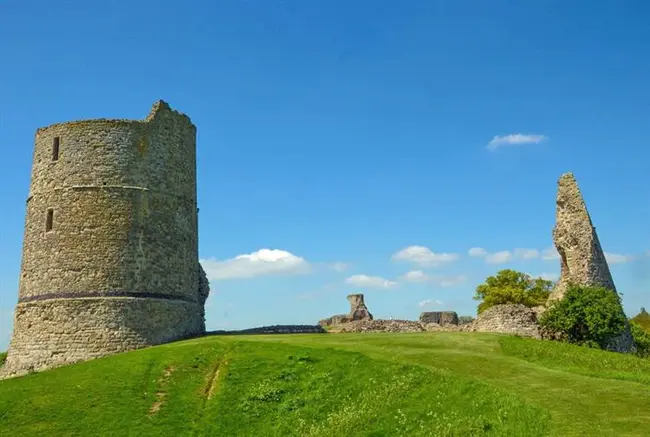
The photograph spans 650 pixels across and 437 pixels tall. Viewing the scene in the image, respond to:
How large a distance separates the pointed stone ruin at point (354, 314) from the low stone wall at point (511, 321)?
11.6 metres

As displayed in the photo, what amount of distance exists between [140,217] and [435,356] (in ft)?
50.5

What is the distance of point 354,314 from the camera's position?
4306 cm

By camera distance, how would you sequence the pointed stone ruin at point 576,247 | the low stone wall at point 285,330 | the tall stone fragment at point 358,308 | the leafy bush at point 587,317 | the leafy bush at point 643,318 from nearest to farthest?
the leafy bush at point 587,317 → the pointed stone ruin at point 576,247 → the low stone wall at point 285,330 → the tall stone fragment at point 358,308 → the leafy bush at point 643,318

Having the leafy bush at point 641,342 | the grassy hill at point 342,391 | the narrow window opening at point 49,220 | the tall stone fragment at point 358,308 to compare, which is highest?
the narrow window opening at point 49,220

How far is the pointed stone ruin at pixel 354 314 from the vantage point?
4238 centimetres

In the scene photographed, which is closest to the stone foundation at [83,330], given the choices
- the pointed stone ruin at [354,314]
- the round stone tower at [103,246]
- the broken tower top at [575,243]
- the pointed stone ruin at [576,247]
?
the round stone tower at [103,246]

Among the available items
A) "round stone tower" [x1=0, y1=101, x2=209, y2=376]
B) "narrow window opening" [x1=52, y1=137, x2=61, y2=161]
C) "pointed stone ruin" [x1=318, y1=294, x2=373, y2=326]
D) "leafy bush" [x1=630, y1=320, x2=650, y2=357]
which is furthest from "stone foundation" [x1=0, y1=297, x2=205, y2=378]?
"leafy bush" [x1=630, y1=320, x2=650, y2=357]

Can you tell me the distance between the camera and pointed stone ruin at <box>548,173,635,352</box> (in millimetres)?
33469

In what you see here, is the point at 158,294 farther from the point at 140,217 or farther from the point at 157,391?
the point at 157,391

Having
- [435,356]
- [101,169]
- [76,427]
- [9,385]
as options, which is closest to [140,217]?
[101,169]

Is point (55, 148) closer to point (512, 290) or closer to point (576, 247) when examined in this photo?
point (576, 247)

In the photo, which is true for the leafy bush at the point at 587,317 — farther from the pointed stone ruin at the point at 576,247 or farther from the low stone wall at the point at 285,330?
the low stone wall at the point at 285,330

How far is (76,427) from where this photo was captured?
20.4 metres

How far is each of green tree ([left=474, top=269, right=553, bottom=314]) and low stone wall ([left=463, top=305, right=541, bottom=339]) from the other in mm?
18577
